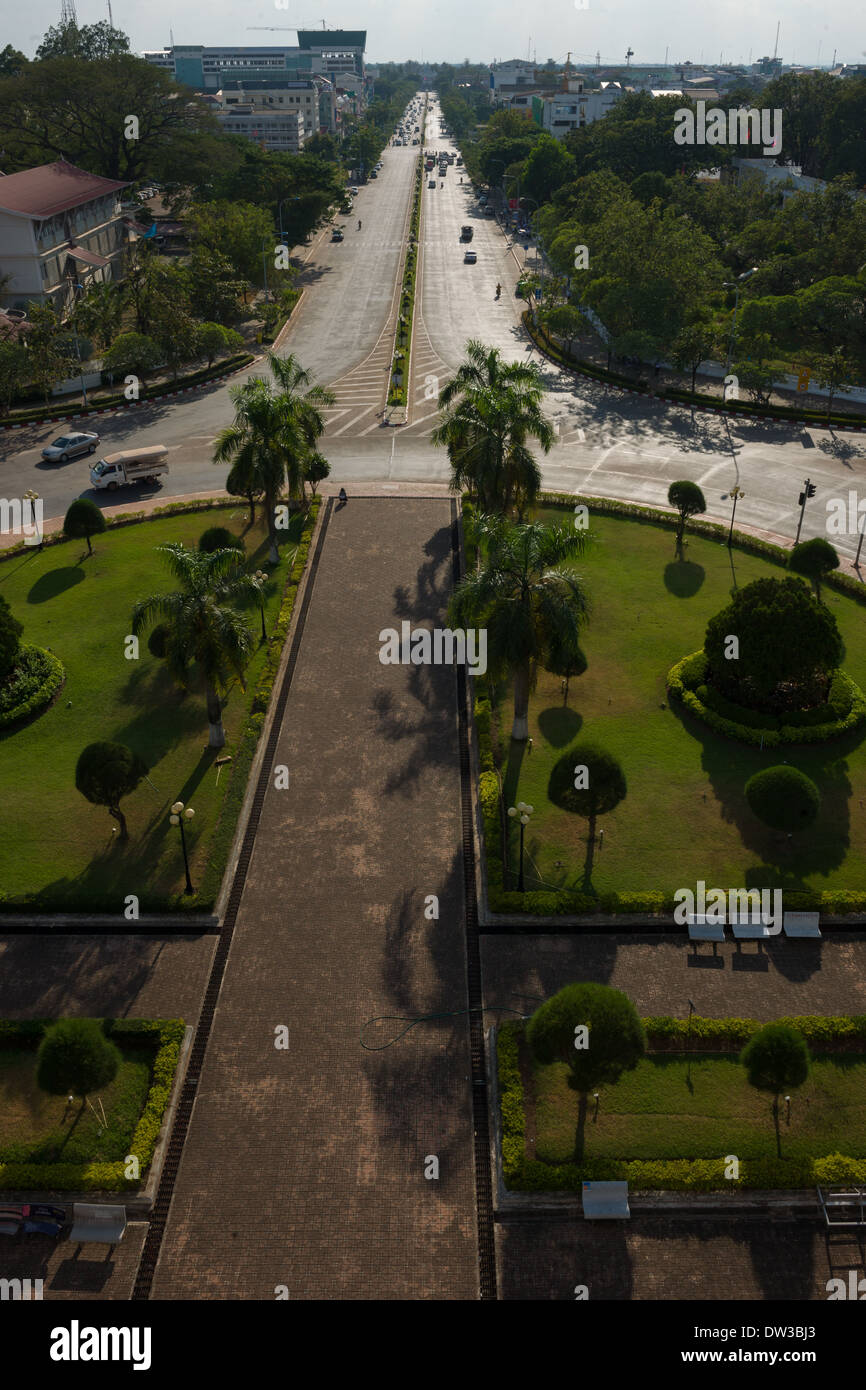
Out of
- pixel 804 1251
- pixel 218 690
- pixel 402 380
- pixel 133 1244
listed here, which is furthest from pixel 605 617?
pixel 402 380

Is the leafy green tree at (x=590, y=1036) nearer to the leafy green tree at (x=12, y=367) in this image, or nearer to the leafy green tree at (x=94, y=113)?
the leafy green tree at (x=12, y=367)

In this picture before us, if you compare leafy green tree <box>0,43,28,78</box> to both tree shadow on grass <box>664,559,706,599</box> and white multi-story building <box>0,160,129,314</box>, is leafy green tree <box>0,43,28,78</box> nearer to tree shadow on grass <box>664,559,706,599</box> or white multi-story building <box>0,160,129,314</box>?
white multi-story building <box>0,160,129,314</box>

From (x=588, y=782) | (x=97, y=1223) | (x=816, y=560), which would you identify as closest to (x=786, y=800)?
(x=588, y=782)

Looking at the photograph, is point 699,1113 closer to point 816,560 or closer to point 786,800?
point 786,800

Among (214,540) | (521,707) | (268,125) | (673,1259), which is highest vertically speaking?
(268,125)

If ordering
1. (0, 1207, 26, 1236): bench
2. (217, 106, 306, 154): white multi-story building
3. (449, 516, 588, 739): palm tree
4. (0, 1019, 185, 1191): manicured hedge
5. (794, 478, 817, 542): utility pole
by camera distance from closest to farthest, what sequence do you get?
(0, 1207, 26, 1236): bench < (0, 1019, 185, 1191): manicured hedge < (449, 516, 588, 739): palm tree < (794, 478, 817, 542): utility pole < (217, 106, 306, 154): white multi-story building

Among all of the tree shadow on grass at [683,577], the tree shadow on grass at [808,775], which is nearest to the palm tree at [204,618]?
the tree shadow on grass at [808,775]

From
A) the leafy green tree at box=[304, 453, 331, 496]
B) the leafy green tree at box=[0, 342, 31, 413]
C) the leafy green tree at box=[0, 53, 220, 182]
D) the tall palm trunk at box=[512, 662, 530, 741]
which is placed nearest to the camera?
the tall palm trunk at box=[512, 662, 530, 741]

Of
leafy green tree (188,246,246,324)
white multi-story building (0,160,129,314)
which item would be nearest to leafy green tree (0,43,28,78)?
white multi-story building (0,160,129,314)
